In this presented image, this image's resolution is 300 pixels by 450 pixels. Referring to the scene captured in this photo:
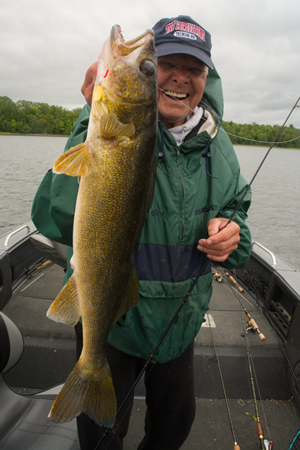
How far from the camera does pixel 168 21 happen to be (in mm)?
1886

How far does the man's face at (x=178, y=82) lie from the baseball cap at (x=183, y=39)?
61 mm

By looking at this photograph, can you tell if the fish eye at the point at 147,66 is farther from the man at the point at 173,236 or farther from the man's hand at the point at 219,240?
the man's hand at the point at 219,240

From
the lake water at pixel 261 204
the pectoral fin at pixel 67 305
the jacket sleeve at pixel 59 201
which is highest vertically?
the jacket sleeve at pixel 59 201

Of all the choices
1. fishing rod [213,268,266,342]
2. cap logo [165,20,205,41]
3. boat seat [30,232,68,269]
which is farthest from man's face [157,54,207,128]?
fishing rod [213,268,266,342]

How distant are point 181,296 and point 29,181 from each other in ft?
56.9

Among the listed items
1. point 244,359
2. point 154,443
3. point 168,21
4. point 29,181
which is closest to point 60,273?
point 244,359

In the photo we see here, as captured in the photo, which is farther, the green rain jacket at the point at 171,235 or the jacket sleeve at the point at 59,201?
the green rain jacket at the point at 171,235

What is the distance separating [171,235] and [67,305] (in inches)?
28.9

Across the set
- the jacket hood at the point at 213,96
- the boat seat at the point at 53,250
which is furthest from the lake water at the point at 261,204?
the jacket hood at the point at 213,96

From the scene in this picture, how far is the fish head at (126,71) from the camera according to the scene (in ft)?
5.05

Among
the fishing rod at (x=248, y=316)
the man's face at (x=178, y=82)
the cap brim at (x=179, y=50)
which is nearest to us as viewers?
the cap brim at (x=179, y=50)

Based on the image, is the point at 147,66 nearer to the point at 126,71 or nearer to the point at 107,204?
the point at 126,71

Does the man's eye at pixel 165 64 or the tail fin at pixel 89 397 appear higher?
the man's eye at pixel 165 64

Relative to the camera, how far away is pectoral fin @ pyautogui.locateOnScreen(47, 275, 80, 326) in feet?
5.28
